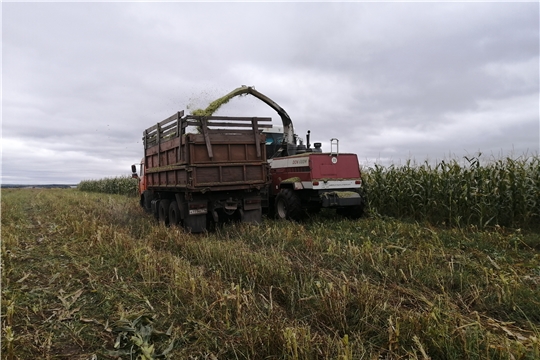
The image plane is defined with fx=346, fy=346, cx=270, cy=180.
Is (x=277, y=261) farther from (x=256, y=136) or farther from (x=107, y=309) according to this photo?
(x=256, y=136)

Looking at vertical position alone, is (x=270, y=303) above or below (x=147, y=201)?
below

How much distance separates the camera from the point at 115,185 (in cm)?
3145

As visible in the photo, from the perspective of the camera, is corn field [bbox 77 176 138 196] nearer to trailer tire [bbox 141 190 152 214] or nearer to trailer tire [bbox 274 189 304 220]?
trailer tire [bbox 141 190 152 214]

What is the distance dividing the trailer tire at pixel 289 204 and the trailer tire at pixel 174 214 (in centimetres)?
259

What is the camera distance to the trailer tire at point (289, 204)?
857cm

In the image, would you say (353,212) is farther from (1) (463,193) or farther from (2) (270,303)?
(2) (270,303)

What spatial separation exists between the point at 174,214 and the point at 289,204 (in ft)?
9.22

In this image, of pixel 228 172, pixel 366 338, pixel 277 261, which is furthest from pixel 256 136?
pixel 366 338

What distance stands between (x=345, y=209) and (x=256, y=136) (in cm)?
323

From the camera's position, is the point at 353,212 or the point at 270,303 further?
the point at 353,212

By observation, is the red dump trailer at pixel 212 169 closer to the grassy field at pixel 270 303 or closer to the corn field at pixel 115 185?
the grassy field at pixel 270 303

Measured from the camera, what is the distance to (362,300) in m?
3.07

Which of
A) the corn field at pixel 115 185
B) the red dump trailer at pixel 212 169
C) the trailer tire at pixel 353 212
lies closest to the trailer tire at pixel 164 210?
the red dump trailer at pixel 212 169

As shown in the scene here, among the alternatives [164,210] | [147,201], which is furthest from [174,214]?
[147,201]
